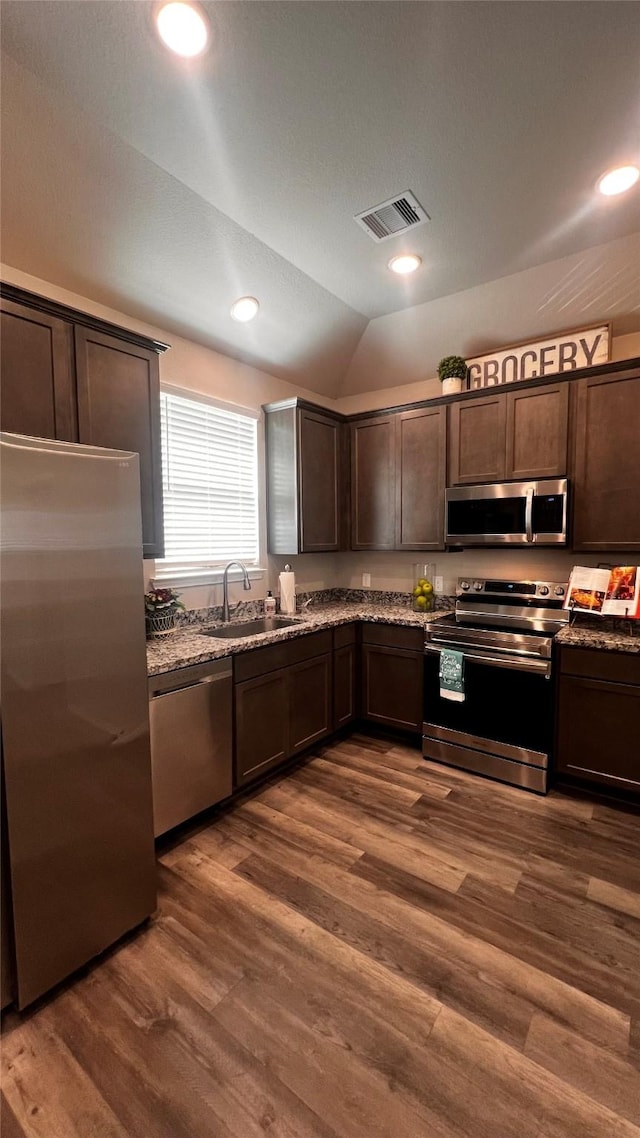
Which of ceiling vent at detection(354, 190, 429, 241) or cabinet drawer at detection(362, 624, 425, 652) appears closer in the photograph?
ceiling vent at detection(354, 190, 429, 241)

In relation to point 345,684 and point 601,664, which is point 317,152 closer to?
point 601,664

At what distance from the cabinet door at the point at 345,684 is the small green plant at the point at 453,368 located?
6.91 ft

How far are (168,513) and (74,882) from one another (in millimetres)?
1973

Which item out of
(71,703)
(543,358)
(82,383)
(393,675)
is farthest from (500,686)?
(82,383)

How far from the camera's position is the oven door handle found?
2.60 metres

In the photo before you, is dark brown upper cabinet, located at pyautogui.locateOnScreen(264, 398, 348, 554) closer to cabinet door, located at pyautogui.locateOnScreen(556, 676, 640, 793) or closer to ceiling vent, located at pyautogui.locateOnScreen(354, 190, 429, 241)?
ceiling vent, located at pyautogui.locateOnScreen(354, 190, 429, 241)

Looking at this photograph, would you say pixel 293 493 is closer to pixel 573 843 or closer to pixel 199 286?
pixel 199 286

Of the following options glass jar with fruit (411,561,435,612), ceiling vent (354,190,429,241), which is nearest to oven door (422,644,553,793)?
glass jar with fruit (411,561,435,612)

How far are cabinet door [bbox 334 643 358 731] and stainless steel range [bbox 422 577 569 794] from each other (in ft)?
1.91

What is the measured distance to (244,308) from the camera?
2842 mm

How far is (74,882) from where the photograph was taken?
150cm

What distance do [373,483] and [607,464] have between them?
5.44 ft

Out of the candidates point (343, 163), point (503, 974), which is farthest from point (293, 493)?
point (503, 974)

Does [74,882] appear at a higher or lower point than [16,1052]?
higher
